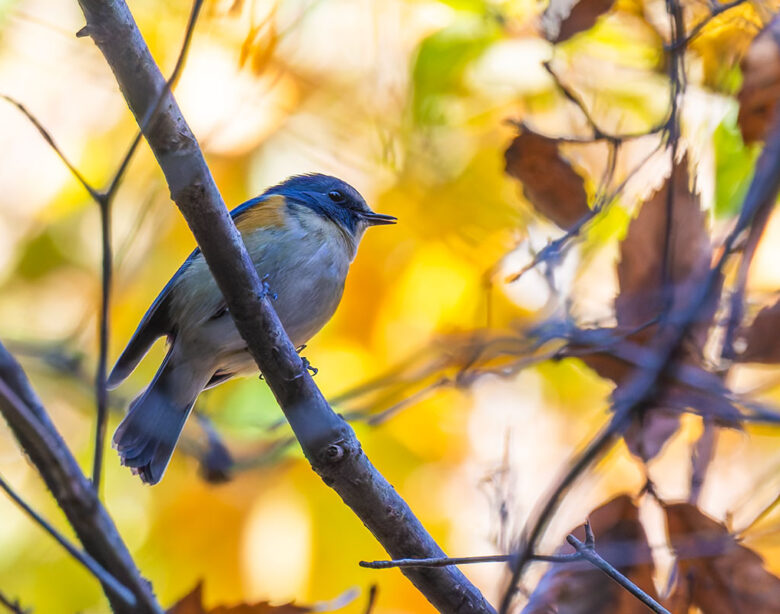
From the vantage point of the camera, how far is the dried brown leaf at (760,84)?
2.53 metres

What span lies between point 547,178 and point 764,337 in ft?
2.88

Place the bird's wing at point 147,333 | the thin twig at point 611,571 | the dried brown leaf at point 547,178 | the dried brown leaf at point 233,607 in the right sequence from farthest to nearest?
the bird's wing at point 147,333 → the dried brown leaf at point 547,178 → the dried brown leaf at point 233,607 → the thin twig at point 611,571

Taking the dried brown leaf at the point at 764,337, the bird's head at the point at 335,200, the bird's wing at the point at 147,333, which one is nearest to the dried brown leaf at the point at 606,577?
the dried brown leaf at the point at 764,337

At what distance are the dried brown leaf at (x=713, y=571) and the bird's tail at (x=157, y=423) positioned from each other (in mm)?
2259

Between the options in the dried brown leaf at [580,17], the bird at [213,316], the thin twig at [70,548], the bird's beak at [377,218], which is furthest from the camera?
the bird's beak at [377,218]

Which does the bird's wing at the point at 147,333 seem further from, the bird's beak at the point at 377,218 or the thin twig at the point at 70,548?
the thin twig at the point at 70,548

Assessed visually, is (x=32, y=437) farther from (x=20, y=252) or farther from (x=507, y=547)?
(x=20, y=252)

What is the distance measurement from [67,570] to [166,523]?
1.89ft

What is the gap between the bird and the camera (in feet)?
11.7

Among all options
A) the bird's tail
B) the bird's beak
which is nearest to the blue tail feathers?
the bird's tail

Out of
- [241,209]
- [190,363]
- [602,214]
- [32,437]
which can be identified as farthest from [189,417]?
[32,437]

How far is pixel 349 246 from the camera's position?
409cm

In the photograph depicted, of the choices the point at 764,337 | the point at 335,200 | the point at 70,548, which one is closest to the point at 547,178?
the point at 764,337

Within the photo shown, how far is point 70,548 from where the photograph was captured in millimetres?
1369
